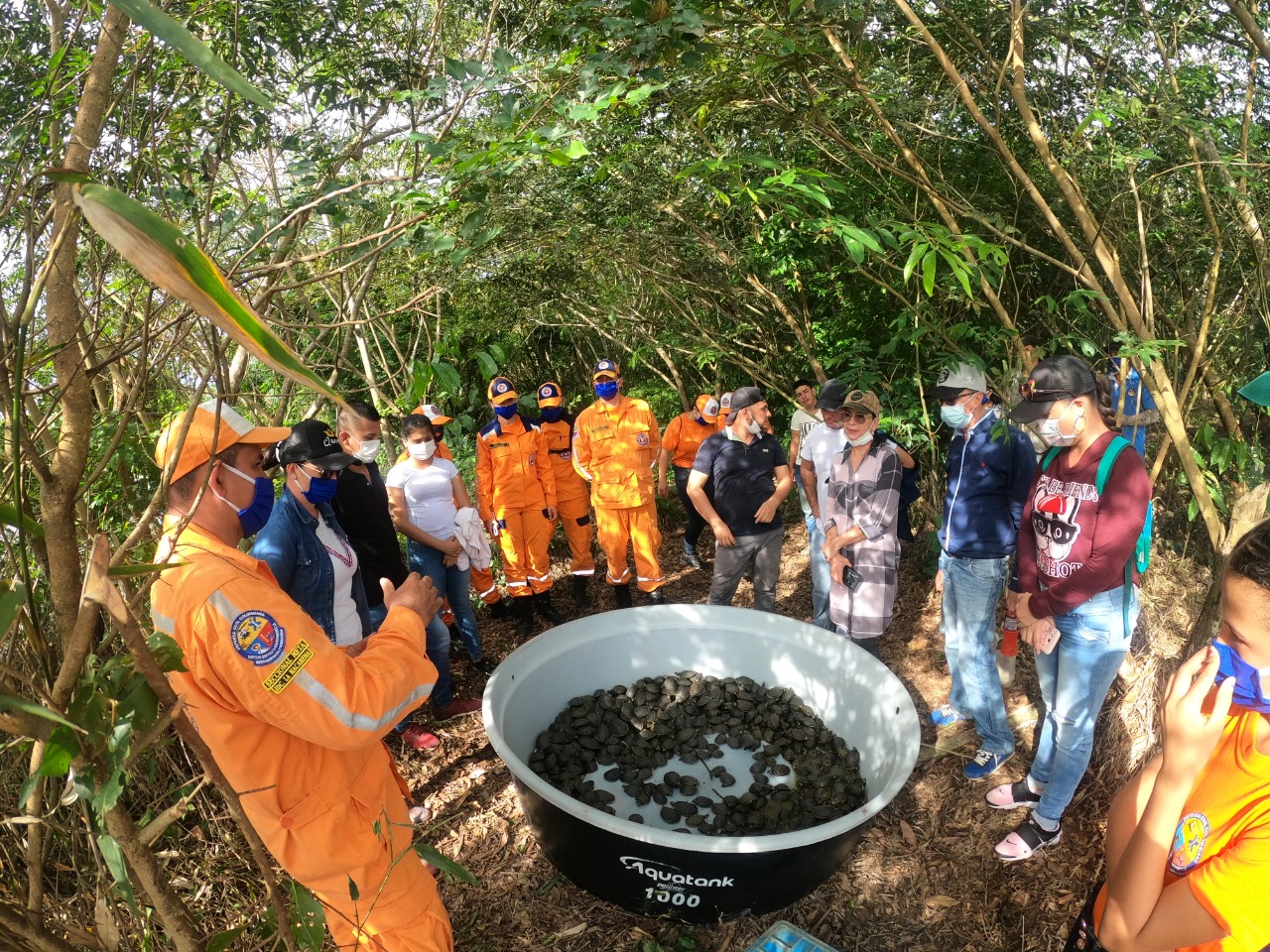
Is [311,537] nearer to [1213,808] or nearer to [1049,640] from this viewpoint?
[1213,808]

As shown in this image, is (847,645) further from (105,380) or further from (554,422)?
(105,380)

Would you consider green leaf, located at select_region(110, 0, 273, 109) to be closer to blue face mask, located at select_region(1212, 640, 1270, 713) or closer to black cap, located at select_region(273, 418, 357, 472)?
blue face mask, located at select_region(1212, 640, 1270, 713)

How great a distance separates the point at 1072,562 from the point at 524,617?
3.54 meters

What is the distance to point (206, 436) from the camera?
1648 millimetres

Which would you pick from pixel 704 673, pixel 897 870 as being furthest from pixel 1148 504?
pixel 704 673

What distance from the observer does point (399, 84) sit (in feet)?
10.9

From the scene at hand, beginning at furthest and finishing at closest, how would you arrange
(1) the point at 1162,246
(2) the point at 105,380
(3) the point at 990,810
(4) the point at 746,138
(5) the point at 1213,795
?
1. (4) the point at 746,138
2. (1) the point at 1162,246
3. (3) the point at 990,810
4. (2) the point at 105,380
5. (5) the point at 1213,795

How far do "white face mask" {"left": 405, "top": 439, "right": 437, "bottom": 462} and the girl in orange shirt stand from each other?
3.62 meters

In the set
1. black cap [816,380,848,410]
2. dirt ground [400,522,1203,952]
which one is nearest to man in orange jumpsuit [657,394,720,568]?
black cap [816,380,848,410]

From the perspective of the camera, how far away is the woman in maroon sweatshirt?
2.54m

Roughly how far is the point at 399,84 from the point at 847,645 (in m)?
3.36

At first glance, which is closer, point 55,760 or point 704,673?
point 55,760

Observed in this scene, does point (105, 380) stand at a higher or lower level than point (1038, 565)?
higher

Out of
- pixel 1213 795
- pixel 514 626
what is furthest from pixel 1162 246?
pixel 514 626
